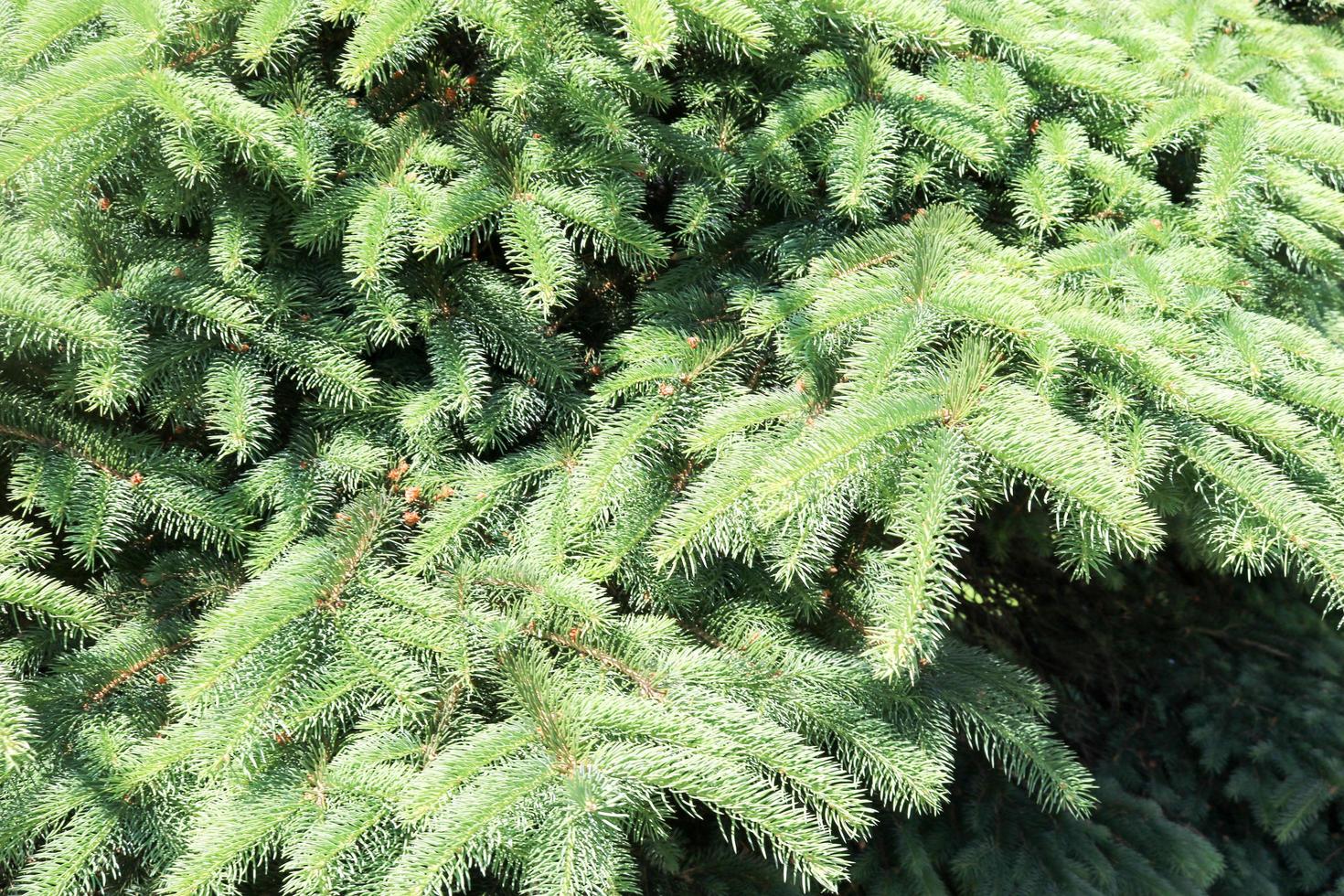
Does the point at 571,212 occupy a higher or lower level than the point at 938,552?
higher

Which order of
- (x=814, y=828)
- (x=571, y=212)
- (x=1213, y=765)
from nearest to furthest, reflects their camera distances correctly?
(x=814, y=828) < (x=571, y=212) < (x=1213, y=765)

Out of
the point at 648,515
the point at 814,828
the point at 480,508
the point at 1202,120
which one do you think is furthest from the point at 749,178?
the point at 814,828

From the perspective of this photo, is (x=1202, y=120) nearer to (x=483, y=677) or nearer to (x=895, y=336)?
(x=895, y=336)

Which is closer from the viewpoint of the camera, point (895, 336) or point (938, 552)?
point (938, 552)

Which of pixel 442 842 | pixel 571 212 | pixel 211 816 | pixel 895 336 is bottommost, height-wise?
pixel 211 816

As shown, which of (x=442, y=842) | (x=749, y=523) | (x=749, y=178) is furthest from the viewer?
(x=749, y=178)

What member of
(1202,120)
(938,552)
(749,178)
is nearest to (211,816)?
(938,552)
